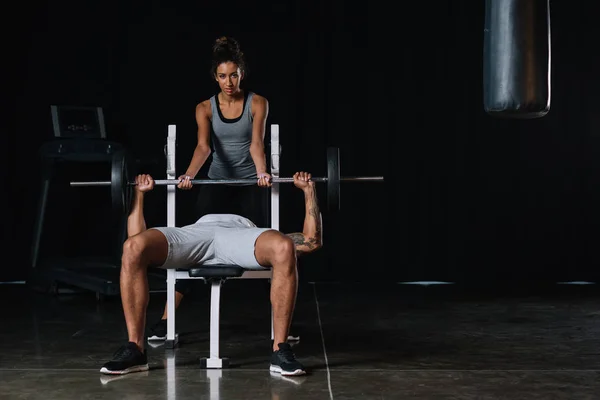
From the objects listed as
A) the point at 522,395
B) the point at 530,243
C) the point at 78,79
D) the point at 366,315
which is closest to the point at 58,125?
the point at 78,79

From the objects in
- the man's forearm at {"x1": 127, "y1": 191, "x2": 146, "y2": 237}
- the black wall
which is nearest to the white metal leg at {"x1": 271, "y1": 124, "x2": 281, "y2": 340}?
the man's forearm at {"x1": 127, "y1": 191, "x2": 146, "y2": 237}

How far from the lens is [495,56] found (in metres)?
3.76

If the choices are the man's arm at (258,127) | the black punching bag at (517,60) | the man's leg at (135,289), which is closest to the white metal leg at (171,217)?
the man's arm at (258,127)

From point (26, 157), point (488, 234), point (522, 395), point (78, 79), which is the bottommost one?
point (522, 395)

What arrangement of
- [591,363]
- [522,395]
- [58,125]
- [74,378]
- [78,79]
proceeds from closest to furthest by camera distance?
[522,395] → [74,378] → [591,363] → [58,125] → [78,79]

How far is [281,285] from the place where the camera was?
12.4ft

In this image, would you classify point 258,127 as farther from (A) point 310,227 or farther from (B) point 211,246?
(B) point 211,246

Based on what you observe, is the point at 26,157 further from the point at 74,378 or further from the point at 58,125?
the point at 74,378

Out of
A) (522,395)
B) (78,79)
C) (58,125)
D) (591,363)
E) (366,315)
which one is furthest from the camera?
(78,79)

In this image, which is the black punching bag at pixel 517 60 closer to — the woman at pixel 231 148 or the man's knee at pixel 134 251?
the woman at pixel 231 148

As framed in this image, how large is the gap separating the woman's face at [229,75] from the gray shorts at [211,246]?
68 centimetres

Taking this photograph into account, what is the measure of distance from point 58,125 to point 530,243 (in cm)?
320

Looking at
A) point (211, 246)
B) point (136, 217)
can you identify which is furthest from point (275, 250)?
point (136, 217)

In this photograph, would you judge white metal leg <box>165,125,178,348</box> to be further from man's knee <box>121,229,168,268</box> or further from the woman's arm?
man's knee <box>121,229,168,268</box>
